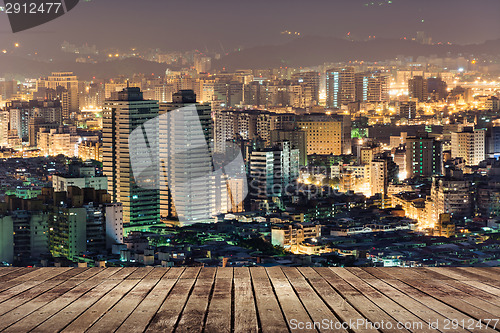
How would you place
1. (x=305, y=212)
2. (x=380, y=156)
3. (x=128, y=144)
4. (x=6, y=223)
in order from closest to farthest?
(x=6, y=223), (x=305, y=212), (x=128, y=144), (x=380, y=156)

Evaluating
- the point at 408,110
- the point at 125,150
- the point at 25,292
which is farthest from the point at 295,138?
the point at 25,292

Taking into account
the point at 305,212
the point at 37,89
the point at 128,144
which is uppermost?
the point at 37,89

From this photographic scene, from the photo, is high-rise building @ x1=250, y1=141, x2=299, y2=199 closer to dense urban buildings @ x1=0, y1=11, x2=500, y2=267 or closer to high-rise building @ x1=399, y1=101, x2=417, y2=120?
dense urban buildings @ x1=0, y1=11, x2=500, y2=267

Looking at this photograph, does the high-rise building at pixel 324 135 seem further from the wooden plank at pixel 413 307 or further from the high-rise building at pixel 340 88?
the wooden plank at pixel 413 307

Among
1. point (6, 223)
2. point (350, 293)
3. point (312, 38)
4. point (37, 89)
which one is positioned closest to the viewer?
point (350, 293)

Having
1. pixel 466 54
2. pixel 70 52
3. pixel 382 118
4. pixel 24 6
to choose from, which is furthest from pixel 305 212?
pixel 382 118

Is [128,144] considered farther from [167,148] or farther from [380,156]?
[380,156]

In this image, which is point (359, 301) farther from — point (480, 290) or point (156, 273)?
point (156, 273)
